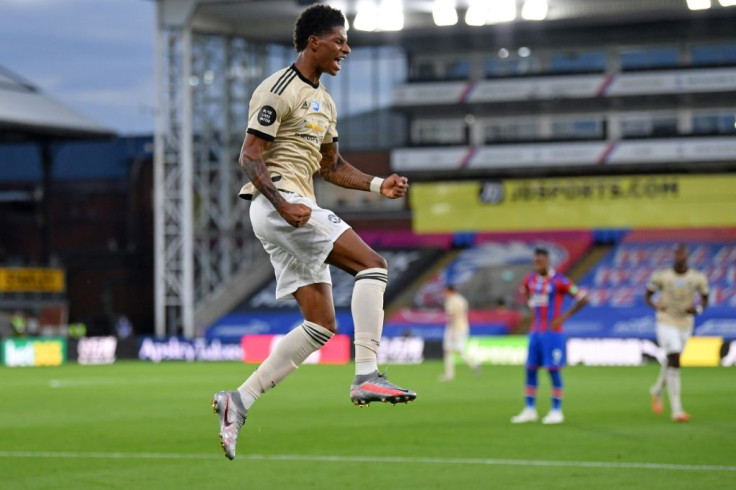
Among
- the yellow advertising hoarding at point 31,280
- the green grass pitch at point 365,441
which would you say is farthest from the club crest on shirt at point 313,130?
the yellow advertising hoarding at point 31,280

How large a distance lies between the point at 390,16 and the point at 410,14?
2.77 m

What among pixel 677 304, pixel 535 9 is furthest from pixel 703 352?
pixel 677 304

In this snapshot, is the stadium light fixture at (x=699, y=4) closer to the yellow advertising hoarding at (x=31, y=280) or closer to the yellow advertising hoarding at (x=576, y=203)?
the yellow advertising hoarding at (x=576, y=203)

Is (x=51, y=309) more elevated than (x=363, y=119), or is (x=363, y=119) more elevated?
(x=363, y=119)

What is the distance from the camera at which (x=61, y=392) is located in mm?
25469

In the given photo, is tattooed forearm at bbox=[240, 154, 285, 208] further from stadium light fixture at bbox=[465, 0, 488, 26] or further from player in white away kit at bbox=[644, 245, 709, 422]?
stadium light fixture at bbox=[465, 0, 488, 26]

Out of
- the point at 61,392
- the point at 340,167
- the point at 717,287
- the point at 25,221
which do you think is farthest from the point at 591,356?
the point at 25,221

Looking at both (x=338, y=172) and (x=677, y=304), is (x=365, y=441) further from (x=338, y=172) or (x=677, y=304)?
(x=338, y=172)

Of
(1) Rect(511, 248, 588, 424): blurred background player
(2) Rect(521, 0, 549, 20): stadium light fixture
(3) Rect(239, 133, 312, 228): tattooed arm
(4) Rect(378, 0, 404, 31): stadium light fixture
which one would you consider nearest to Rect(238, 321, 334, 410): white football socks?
(3) Rect(239, 133, 312, 228): tattooed arm

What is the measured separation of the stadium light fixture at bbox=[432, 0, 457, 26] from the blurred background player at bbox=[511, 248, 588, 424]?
30.1 meters

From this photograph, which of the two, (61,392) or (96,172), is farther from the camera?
(96,172)

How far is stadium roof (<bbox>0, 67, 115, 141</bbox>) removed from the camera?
170 ft

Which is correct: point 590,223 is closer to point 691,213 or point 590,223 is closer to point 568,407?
point 691,213

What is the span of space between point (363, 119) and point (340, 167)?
166 feet
